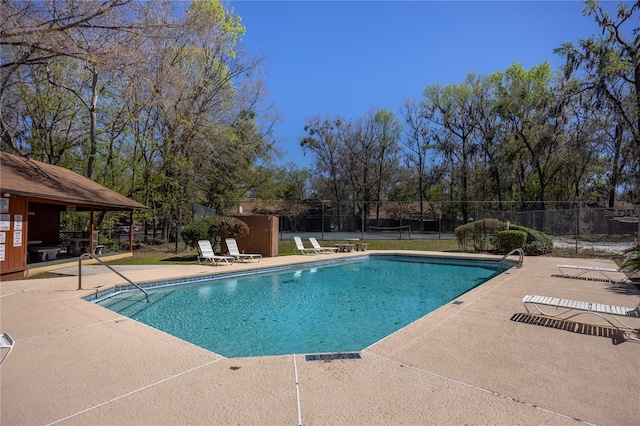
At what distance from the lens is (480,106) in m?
32.2

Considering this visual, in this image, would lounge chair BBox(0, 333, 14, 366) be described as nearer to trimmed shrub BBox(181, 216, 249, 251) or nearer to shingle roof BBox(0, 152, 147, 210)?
shingle roof BBox(0, 152, 147, 210)

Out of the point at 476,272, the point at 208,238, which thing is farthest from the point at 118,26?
the point at 476,272

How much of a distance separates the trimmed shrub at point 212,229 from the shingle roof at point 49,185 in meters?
2.72

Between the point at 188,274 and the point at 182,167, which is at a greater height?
the point at 182,167

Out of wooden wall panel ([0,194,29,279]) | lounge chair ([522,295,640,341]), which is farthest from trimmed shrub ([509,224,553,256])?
wooden wall panel ([0,194,29,279])

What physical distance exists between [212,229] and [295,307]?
22.7 feet

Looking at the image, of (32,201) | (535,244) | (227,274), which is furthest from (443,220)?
(32,201)

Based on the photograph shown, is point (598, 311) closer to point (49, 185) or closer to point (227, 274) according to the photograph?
point (227, 274)

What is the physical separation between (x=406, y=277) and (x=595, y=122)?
744 inches

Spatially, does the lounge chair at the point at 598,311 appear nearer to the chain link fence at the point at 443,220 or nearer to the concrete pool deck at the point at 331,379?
the concrete pool deck at the point at 331,379

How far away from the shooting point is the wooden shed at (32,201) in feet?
28.0

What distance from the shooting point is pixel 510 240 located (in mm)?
14297

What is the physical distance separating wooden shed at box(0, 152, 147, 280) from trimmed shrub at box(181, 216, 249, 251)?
2.72m

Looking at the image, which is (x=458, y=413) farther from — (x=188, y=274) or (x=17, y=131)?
(x=17, y=131)
